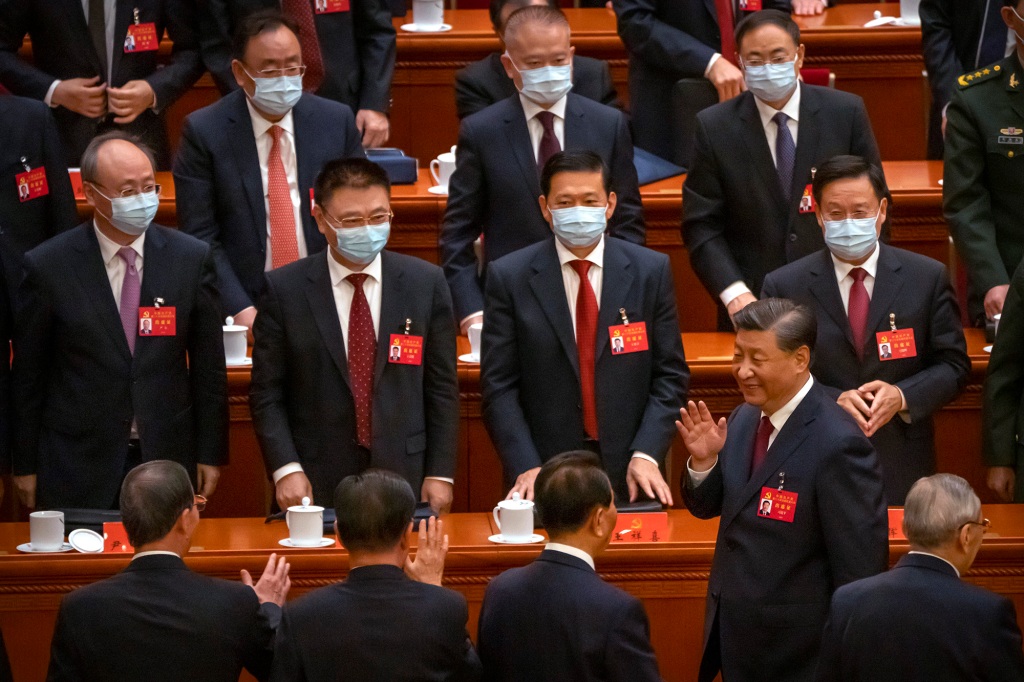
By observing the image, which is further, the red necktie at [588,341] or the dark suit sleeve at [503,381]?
the red necktie at [588,341]

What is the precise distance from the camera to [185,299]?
4211mm

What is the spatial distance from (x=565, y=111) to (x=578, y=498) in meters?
2.06

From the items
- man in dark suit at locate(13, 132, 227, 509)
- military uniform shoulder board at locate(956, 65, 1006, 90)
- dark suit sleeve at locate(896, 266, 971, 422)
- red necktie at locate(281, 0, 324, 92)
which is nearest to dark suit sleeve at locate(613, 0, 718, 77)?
military uniform shoulder board at locate(956, 65, 1006, 90)

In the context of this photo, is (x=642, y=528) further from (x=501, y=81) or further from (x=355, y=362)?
(x=501, y=81)

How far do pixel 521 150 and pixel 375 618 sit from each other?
7.14ft

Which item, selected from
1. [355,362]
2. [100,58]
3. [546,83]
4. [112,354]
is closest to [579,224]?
[355,362]

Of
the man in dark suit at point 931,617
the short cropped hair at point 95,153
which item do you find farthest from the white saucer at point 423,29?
the man in dark suit at point 931,617

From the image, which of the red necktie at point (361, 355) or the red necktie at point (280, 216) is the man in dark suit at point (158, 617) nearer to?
the red necktie at point (361, 355)

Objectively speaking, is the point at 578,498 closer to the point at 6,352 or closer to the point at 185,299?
the point at 185,299

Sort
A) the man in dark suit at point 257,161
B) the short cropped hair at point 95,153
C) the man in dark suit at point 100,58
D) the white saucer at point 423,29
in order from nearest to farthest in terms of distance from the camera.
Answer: the short cropped hair at point 95,153 < the man in dark suit at point 257,161 < the man in dark suit at point 100,58 < the white saucer at point 423,29

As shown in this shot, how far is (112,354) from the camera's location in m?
4.19

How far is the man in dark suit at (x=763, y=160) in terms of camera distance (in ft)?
15.5

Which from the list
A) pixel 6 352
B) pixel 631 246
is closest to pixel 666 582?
pixel 631 246

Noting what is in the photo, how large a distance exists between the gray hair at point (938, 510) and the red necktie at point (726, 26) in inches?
106
